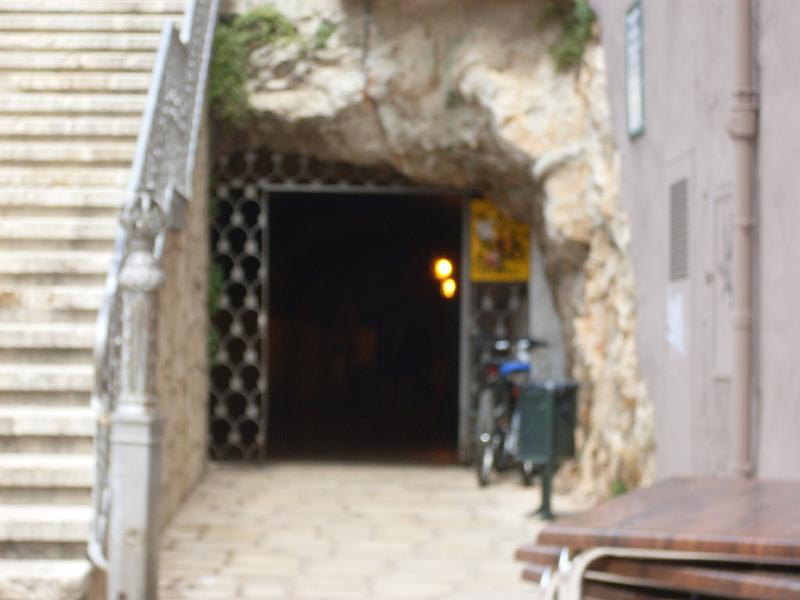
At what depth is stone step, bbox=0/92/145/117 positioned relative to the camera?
9766 mm

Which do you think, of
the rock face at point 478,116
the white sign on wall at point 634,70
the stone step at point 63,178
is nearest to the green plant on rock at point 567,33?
the rock face at point 478,116

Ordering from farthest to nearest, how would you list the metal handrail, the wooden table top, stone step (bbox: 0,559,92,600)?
the metal handrail
stone step (bbox: 0,559,92,600)
the wooden table top

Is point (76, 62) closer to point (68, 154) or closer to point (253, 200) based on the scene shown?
point (68, 154)

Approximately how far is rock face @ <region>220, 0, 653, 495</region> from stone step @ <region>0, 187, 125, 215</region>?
11.9ft

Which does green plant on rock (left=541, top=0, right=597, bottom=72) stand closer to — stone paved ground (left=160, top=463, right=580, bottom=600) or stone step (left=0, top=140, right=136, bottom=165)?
stone paved ground (left=160, top=463, right=580, bottom=600)

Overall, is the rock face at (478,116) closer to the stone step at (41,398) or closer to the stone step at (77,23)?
the stone step at (77,23)

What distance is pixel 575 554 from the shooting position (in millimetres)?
2348

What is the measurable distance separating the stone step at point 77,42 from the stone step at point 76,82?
41cm

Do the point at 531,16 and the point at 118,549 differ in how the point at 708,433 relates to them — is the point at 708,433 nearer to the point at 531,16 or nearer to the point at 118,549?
the point at 118,549

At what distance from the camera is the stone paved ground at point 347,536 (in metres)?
7.47

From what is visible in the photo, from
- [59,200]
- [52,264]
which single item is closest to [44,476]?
[52,264]

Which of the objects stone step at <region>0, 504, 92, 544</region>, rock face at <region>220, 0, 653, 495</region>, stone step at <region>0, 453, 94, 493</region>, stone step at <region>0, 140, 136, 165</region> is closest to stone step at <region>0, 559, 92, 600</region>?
stone step at <region>0, 504, 92, 544</region>

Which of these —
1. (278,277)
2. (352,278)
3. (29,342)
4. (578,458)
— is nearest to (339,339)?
(352,278)

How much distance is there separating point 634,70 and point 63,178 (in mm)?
3582
